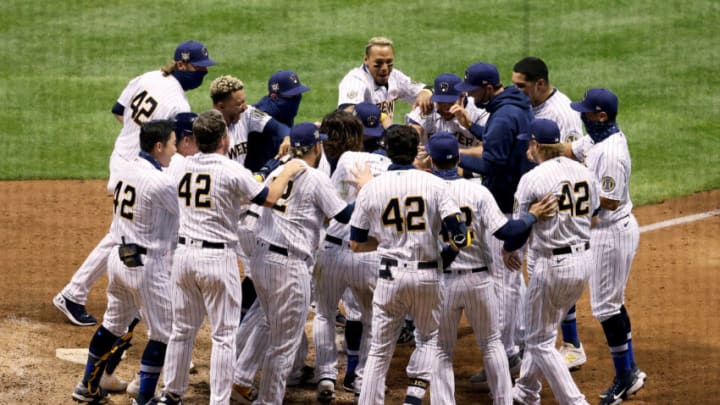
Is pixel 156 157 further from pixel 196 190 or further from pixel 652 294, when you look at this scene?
pixel 652 294

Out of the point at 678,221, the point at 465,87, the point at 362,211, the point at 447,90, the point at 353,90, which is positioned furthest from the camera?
the point at 678,221

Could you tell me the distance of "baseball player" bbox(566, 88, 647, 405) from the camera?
23.9 ft

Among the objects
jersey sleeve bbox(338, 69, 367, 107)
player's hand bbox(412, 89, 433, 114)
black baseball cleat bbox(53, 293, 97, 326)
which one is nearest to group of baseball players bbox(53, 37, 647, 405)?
player's hand bbox(412, 89, 433, 114)

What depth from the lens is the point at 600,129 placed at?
24.3 ft

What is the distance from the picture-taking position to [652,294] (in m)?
9.54

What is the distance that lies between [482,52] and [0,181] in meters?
6.90

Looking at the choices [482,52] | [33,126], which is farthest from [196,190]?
[482,52]

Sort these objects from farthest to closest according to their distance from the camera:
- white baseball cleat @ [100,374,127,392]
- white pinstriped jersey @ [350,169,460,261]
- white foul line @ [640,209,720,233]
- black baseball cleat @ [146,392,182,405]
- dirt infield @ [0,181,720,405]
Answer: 1. white foul line @ [640,209,720,233]
2. dirt infield @ [0,181,720,405]
3. white baseball cleat @ [100,374,127,392]
4. black baseball cleat @ [146,392,182,405]
5. white pinstriped jersey @ [350,169,460,261]

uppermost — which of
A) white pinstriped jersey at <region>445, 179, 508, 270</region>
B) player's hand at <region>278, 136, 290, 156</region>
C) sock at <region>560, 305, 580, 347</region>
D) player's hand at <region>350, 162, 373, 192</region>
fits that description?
player's hand at <region>278, 136, 290, 156</region>

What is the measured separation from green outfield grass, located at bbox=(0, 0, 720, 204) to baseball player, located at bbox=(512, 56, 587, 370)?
189 inches

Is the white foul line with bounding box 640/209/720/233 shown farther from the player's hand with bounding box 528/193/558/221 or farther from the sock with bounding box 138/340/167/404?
the sock with bounding box 138/340/167/404

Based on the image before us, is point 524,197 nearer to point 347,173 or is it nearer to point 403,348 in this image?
point 347,173

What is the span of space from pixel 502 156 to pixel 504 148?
55 mm

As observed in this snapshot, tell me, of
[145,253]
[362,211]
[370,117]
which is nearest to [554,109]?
[370,117]
